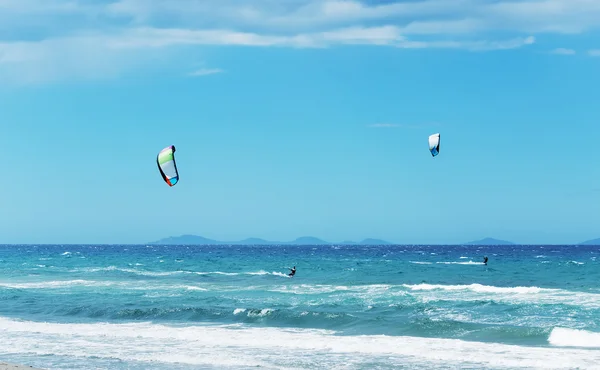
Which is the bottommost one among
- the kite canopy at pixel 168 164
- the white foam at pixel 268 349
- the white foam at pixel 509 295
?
the white foam at pixel 268 349

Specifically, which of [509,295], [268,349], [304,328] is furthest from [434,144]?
[268,349]

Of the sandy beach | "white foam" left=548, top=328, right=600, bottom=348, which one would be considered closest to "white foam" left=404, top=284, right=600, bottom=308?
"white foam" left=548, top=328, right=600, bottom=348

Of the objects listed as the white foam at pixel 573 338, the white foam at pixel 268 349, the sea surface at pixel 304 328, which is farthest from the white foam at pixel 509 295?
the white foam at pixel 268 349

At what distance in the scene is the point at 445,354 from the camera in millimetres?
16125

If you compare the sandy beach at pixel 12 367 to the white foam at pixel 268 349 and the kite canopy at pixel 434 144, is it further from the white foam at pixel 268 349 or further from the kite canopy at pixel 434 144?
the kite canopy at pixel 434 144

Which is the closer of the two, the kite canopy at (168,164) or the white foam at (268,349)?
the white foam at (268,349)

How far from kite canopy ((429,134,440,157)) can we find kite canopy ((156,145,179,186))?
30.7 ft

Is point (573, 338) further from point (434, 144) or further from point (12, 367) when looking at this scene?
point (12, 367)

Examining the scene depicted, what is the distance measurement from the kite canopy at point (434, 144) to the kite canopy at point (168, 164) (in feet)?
30.7

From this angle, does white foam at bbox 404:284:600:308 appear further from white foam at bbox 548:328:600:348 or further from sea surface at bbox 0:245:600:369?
white foam at bbox 548:328:600:348

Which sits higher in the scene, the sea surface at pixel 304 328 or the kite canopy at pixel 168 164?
the kite canopy at pixel 168 164

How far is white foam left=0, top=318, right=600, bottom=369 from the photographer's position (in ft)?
49.9

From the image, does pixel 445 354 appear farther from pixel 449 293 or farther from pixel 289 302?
pixel 449 293

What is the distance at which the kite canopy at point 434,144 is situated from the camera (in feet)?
86.4
